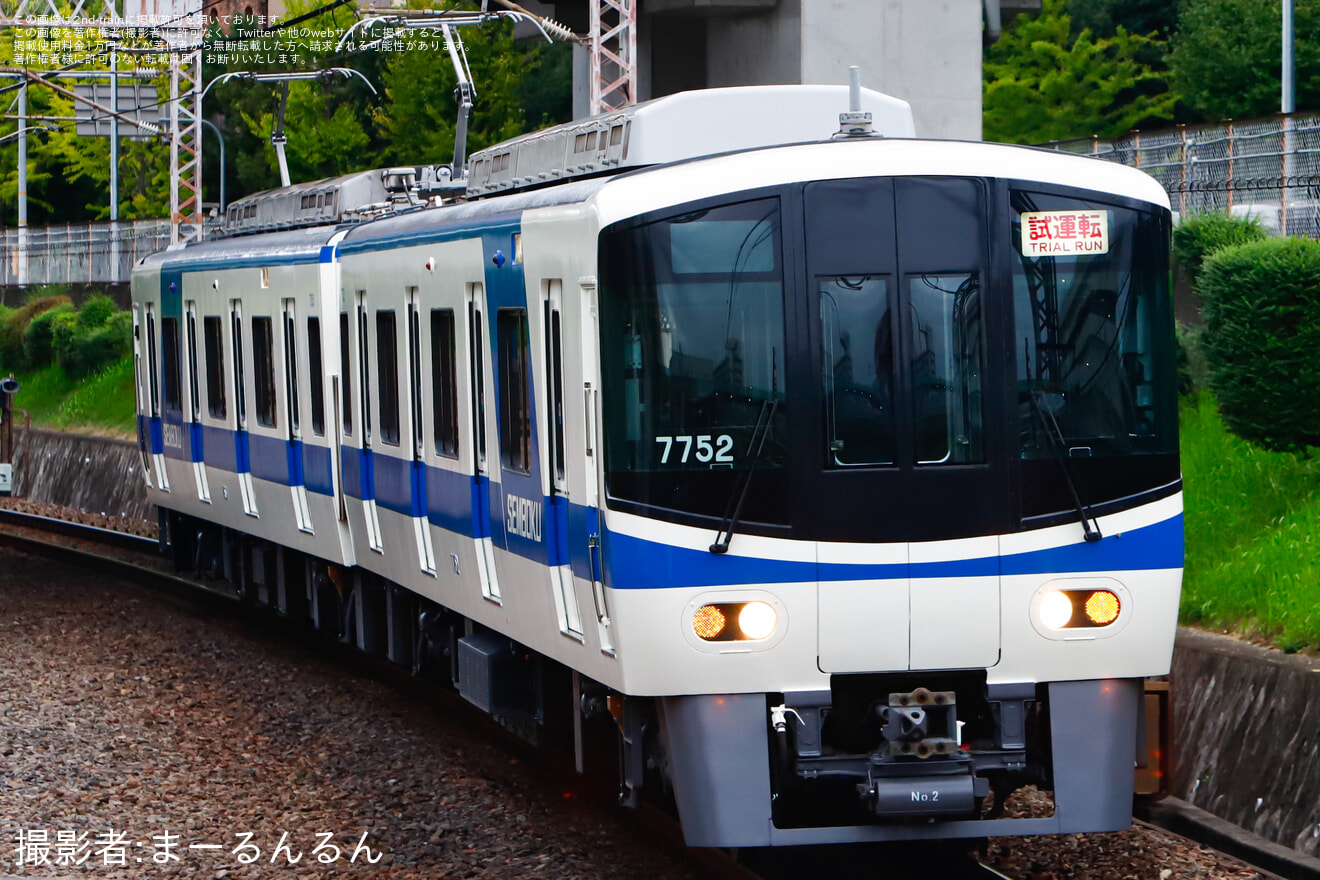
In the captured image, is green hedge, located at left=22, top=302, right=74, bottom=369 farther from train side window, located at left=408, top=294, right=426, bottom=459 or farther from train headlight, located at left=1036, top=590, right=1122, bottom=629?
train headlight, located at left=1036, top=590, right=1122, bottom=629

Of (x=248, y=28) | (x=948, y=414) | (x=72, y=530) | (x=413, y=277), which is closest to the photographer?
(x=948, y=414)

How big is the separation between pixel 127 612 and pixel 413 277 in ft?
25.1

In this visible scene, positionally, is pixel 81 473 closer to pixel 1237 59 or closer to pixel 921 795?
pixel 1237 59

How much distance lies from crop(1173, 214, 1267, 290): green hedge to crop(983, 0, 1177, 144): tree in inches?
1271

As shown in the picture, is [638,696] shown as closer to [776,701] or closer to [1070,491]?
[776,701]

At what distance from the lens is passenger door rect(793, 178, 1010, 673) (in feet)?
24.6

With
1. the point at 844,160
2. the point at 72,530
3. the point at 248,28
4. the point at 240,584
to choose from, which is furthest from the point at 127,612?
the point at 248,28

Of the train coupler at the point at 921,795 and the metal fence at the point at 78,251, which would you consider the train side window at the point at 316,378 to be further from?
the metal fence at the point at 78,251

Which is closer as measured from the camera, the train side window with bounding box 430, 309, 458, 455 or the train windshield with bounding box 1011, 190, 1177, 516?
the train windshield with bounding box 1011, 190, 1177, 516

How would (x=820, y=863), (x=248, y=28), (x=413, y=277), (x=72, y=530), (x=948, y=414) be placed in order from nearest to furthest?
(x=948, y=414) < (x=820, y=863) < (x=413, y=277) < (x=72, y=530) < (x=248, y=28)

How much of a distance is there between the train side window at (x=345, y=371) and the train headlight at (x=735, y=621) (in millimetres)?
5831

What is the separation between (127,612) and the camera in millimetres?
17703

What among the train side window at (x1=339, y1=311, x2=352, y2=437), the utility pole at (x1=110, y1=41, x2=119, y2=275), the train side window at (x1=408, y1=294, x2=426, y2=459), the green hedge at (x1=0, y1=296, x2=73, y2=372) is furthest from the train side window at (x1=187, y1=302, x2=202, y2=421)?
the green hedge at (x1=0, y1=296, x2=73, y2=372)

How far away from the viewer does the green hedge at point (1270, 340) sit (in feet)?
39.9
